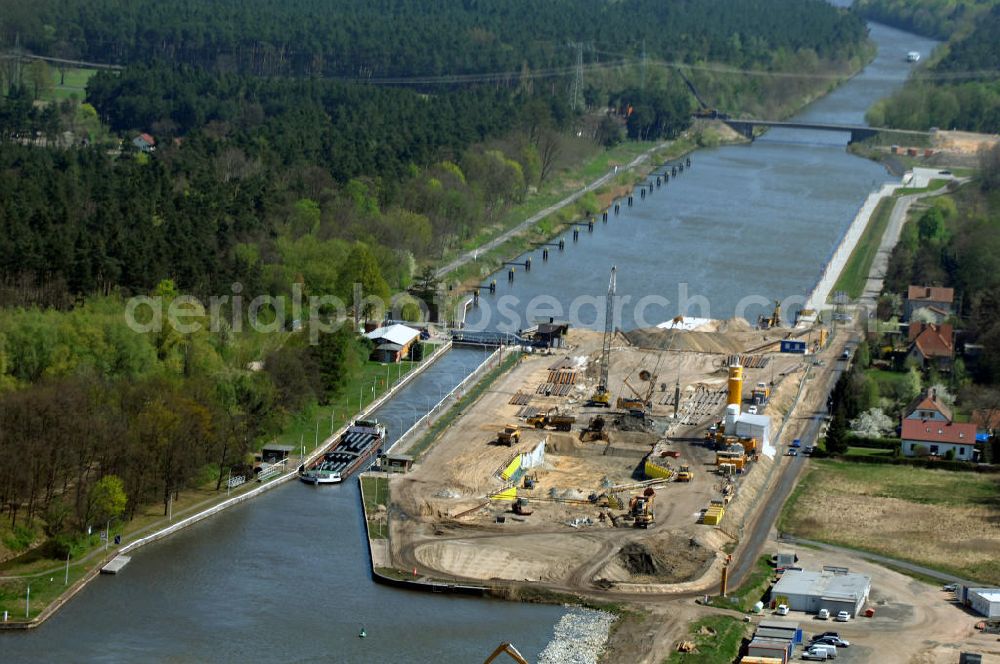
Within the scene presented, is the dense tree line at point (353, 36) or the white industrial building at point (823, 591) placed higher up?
the dense tree line at point (353, 36)

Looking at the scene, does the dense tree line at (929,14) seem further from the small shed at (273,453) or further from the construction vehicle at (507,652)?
the construction vehicle at (507,652)

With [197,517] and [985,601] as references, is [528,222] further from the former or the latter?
[985,601]

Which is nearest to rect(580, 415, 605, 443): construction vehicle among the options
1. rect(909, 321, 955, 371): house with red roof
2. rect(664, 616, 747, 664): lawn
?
rect(909, 321, 955, 371): house with red roof

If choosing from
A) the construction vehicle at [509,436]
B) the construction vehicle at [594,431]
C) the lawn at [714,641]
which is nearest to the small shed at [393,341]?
the construction vehicle at [509,436]

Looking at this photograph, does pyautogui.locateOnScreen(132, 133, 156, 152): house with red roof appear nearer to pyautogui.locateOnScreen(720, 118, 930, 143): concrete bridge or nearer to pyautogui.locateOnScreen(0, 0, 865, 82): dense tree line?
pyautogui.locateOnScreen(0, 0, 865, 82): dense tree line

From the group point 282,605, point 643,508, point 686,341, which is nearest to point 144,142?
point 686,341
